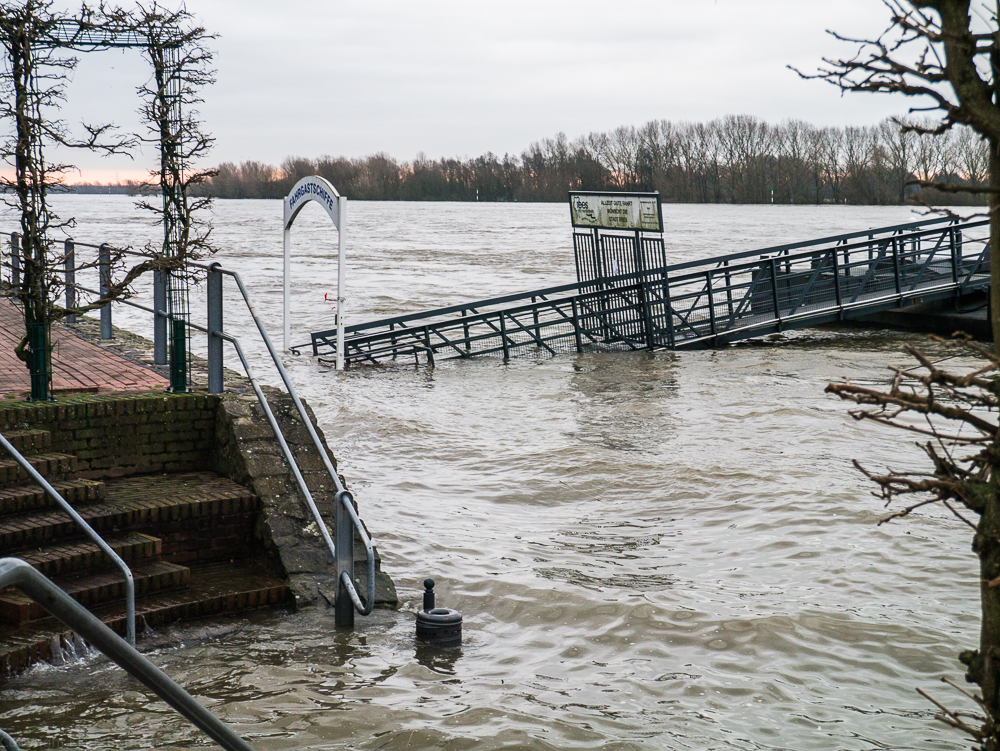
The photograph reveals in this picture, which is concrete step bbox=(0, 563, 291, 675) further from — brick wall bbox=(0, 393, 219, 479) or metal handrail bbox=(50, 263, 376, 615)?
brick wall bbox=(0, 393, 219, 479)

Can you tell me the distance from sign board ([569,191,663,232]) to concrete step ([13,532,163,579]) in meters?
12.7

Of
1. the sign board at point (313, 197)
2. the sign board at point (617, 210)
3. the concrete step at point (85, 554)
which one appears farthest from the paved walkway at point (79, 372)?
the sign board at point (617, 210)

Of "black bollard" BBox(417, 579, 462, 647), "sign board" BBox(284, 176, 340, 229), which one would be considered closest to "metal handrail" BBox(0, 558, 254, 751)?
"black bollard" BBox(417, 579, 462, 647)

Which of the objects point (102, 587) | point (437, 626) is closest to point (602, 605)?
point (437, 626)

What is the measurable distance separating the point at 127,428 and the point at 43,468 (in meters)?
0.72

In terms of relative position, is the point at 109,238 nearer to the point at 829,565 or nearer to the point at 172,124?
the point at 172,124

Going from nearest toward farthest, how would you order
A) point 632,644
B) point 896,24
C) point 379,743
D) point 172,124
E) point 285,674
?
point 896,24, point 379,743, point 285,674, point 632,644, point 172,124

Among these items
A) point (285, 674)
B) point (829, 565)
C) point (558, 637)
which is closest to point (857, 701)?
point (558, 637)

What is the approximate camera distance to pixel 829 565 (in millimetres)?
7160

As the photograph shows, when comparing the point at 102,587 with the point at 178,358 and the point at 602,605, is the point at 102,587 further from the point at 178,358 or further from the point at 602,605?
the point at 602,605

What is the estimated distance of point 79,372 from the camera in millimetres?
7871

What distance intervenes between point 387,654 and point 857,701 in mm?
2472

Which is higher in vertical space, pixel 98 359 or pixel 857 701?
pixel 98 359

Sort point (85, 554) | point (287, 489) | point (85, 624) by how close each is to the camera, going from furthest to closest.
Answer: point (287, 489), point (85, 554), point (85, 624)
